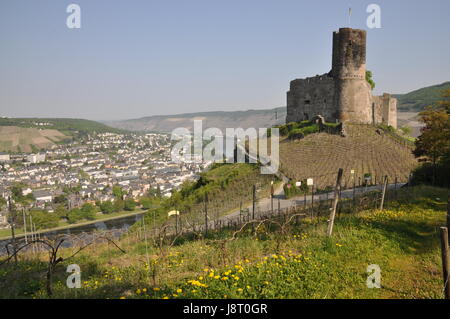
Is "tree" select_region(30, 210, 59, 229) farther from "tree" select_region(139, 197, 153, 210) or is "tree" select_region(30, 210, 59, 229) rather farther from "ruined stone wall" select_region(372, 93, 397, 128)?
"ruined stone wall" select_region(372, 93, 397, 128)

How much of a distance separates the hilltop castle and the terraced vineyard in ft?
8.37

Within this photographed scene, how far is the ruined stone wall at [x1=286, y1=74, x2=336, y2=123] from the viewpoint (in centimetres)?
3878

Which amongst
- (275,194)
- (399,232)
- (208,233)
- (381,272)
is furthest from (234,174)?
(381,272)

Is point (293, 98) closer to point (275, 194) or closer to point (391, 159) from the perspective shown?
point (391, 159)

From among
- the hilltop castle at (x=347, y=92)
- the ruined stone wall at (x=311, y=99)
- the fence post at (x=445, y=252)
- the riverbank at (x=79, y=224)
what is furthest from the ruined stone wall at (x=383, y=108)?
the riverbank at (x=79, y=224)

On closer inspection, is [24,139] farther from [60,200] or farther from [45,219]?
[45,219]

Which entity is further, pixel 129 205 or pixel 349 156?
pixel 129 205

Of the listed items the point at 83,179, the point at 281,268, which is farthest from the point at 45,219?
the point at 83,179

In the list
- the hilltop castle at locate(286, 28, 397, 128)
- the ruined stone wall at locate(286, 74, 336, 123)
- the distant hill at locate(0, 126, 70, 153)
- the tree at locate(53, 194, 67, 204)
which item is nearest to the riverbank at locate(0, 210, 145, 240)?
the tree at locate(53, 194, 67, 204)

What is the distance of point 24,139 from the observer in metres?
161

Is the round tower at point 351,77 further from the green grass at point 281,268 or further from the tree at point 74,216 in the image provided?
the tree at point 74,216

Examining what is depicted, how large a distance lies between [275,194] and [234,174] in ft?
22.6

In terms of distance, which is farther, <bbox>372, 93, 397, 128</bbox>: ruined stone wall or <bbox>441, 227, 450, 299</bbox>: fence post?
<bbox>372, 93, 397, 128</bbox>: ruined stone wall

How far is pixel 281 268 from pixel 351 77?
34403 millimetres
